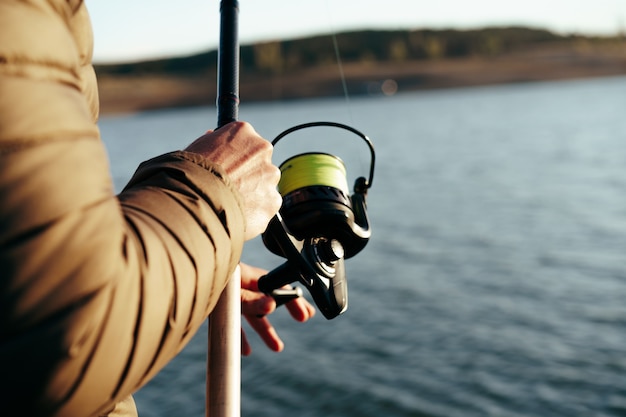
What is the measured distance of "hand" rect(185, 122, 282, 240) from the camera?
1.02 meters

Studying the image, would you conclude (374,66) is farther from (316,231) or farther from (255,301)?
(316,231)

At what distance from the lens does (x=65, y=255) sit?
0.67 metres

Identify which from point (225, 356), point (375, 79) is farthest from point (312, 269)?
point (375, 79)

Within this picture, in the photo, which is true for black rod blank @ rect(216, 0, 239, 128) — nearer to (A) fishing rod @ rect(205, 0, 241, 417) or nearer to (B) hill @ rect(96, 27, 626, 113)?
(A) fishing rod @ rect(205, 0, 241, 417)

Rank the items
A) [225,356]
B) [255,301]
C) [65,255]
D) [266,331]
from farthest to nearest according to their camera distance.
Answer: [266,331]
[255,301]
[225,356]
[65,255]

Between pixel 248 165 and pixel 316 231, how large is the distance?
1.61ft

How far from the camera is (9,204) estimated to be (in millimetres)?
640

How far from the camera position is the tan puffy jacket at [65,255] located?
652 mm

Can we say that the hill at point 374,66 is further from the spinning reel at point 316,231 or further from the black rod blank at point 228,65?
the black rod blank at point 228,65

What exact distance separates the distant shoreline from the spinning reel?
4322 cm

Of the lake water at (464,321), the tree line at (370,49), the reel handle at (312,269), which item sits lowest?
the reel handle at (312,269)

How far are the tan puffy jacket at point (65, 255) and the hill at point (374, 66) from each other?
43.0 meters

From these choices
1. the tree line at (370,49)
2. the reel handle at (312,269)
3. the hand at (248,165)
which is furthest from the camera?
the tree line at (370,49)

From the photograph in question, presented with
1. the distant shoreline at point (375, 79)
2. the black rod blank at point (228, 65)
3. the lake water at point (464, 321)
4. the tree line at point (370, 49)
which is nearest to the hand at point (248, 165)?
the black rod blank at point (228, 65)
